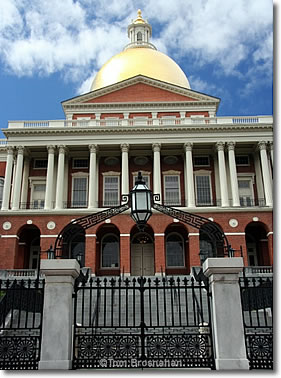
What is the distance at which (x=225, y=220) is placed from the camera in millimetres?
34031

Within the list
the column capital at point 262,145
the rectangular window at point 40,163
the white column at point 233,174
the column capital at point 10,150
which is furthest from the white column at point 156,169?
the column capital at point 10,150

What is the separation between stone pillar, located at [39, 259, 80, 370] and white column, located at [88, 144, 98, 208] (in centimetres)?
2703

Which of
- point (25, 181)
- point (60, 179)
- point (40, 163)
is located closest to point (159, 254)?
point (60, 179)

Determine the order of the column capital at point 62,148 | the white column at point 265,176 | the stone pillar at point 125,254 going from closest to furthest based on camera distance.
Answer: the stone pillar at point 125,254, the white column at point 265,176, the column capital at point 62,148

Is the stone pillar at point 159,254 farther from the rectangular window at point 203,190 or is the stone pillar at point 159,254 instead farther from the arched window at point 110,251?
the rectangular window at point 203,190

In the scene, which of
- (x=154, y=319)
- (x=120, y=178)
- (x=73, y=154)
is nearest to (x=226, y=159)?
(x=120, y=178)

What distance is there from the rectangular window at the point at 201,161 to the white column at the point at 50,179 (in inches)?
497

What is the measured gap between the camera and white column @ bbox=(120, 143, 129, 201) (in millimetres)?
35156

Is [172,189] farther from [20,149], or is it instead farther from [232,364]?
[232,364]

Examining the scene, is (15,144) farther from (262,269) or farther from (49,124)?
(262,269)

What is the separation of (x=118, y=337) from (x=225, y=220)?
1074 inches

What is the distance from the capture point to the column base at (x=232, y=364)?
23.4 ft

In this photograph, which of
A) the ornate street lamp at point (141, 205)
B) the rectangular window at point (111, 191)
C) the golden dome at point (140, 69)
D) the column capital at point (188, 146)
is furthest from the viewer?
the golden dome at point (140, 69)

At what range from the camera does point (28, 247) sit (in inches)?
1454
